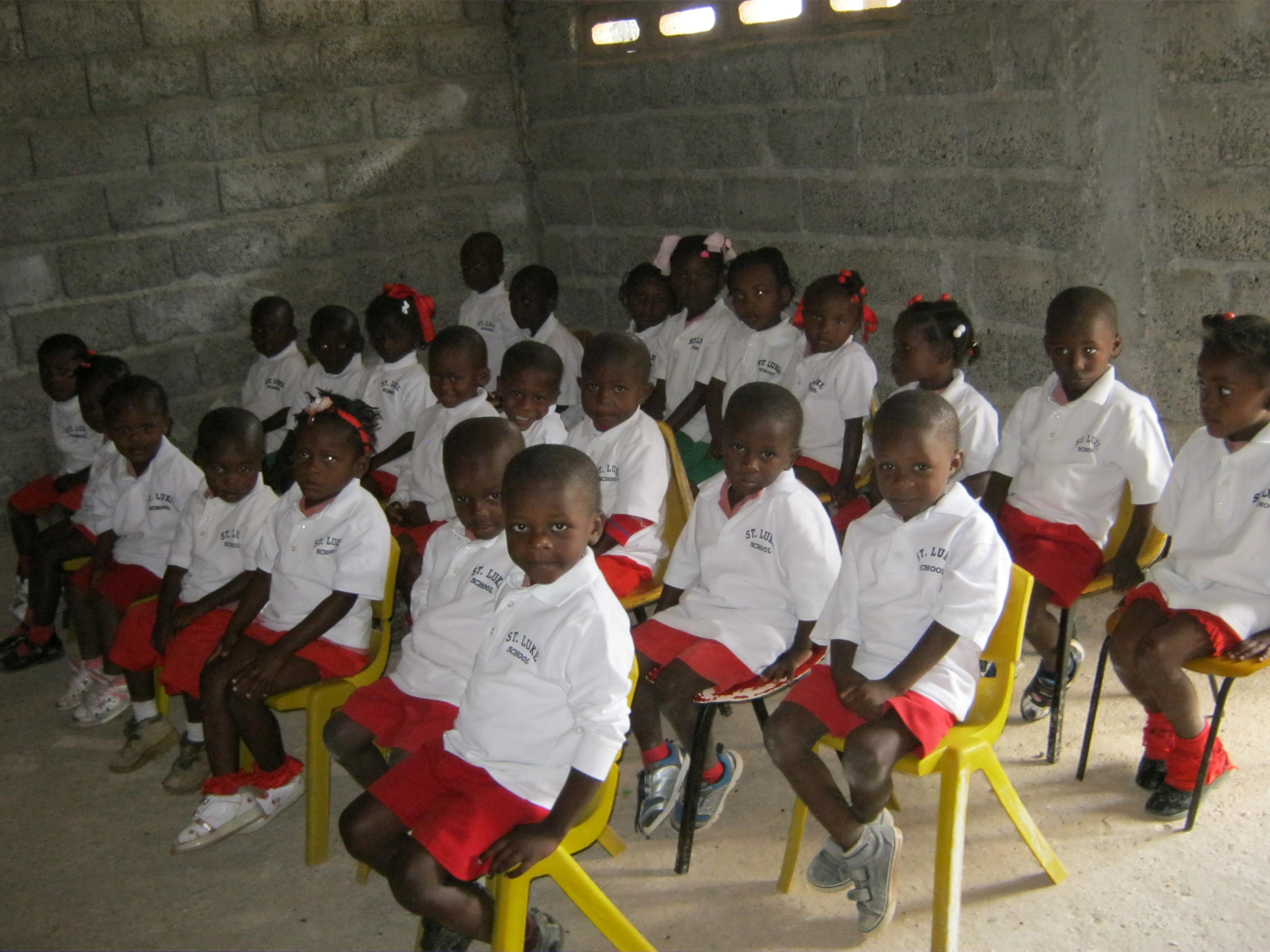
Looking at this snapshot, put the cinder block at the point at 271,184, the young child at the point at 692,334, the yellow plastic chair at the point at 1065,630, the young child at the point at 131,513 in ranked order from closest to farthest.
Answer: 1. the yellow plastic chair at the point at 1065,630
2. the young child at the point at 131,513
3. the young child at the point at 692,334
4. the cinder block at the point at 271,184

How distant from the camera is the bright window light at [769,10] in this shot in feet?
14.5

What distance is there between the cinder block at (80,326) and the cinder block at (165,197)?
36cm

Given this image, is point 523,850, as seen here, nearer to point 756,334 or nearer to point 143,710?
point 143,710

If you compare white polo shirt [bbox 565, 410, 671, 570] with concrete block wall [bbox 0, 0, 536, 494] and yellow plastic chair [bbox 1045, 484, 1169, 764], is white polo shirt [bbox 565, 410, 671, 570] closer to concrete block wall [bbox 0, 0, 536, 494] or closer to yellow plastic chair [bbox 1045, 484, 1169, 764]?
yellow plastic chair [bbox 1045, 484, 1169, 764]

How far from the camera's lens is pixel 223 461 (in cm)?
306

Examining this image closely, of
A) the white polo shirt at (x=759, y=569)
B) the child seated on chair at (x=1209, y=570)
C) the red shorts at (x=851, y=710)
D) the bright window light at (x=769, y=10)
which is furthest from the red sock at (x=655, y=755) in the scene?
the bright window light at (x=769, y=10)

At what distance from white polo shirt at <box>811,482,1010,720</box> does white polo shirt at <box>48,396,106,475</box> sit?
2.84 m

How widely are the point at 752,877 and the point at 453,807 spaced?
796 mm

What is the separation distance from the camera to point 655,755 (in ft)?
9.16

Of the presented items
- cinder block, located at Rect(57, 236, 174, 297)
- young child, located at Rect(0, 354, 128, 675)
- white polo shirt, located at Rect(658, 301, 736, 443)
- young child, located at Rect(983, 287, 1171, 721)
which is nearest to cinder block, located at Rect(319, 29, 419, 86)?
cinder block, located at Rect(57, 236, 174, 297)

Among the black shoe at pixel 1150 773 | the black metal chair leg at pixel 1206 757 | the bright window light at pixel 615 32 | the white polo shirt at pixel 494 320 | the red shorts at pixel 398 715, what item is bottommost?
the black shoe at pixel 1150 773

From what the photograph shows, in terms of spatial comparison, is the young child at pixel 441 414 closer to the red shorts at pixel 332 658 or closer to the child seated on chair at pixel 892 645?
the red shorts at pixel 332 658

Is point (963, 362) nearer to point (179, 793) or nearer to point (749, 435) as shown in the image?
point (749, 435)

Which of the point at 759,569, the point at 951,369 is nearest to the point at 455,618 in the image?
the point at 759,569
